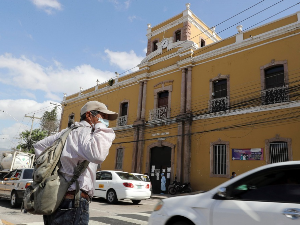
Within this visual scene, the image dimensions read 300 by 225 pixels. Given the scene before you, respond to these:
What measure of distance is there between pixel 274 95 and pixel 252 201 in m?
12.1

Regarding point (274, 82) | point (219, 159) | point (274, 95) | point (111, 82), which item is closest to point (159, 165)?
point (219, 159)

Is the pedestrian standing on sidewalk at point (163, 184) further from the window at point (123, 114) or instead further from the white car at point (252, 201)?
the white car at point (252, 201)

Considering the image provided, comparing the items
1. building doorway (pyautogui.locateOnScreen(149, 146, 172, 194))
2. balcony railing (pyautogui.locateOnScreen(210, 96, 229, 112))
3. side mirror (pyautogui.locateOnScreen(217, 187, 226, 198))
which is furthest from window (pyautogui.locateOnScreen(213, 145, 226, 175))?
side mirror (pyautogui.locateOnScreen(217, 187, 226, 198))

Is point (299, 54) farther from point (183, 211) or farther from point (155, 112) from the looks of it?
point (183, 211)

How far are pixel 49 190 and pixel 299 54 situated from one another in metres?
14.9

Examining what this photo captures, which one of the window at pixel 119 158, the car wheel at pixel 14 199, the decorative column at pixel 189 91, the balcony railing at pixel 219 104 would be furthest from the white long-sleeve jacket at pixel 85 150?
the window at pixel 119 158

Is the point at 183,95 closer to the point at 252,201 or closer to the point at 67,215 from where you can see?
the point at 252,201

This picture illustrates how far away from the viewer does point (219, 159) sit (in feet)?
50.7

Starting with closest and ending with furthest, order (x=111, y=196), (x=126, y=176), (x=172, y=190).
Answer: (x=111, y=196), (x=126, y=176), (x=172, y=190)

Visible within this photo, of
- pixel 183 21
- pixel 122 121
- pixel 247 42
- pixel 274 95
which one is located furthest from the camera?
pixel 122 121

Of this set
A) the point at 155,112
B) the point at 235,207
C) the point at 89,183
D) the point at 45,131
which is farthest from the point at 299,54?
the point at 45,131

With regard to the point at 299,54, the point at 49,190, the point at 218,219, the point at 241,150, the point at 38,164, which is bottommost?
the point at 218,219

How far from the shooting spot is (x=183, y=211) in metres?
3.61

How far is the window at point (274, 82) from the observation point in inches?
535
